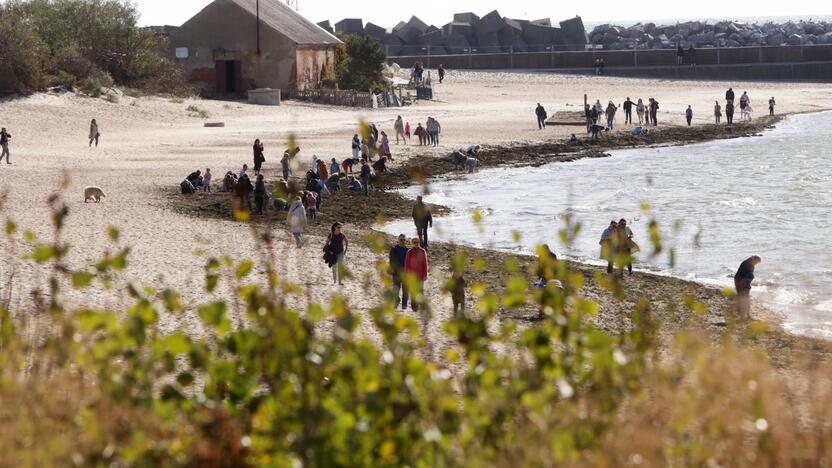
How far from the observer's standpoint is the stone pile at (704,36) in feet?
274

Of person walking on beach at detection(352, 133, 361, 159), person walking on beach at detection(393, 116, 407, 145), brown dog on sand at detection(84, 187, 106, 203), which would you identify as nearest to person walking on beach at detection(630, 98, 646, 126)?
person walking on beach at detection(393, 116, 407, 145)

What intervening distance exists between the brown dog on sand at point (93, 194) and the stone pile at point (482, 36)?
55.8 metres

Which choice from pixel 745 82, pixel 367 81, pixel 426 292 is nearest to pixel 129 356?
pixel 426 292

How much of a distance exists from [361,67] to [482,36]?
31.9 metres

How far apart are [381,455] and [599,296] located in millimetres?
12572

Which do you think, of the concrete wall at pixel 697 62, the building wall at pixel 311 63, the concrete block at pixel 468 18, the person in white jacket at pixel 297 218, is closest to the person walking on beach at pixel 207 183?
the person in white jacket at pixel 297 218

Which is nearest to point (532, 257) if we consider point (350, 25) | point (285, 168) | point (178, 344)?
point (285, 168)

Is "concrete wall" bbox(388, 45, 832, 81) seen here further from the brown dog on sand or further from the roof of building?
the brown dog on sand

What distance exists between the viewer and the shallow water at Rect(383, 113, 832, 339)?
20.8m

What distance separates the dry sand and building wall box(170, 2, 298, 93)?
260 cm

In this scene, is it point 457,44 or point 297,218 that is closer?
point 297,218

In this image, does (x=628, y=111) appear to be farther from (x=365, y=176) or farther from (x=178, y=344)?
(x=178, y=344)

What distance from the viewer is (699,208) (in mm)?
30516

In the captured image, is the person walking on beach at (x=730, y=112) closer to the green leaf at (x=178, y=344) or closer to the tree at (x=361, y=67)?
the tree at (x=361, y=67)
